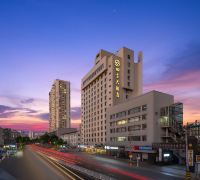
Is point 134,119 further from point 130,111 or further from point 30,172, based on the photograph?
point 30,172

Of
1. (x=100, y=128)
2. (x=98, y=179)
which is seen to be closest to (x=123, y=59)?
(x=100, y=128)

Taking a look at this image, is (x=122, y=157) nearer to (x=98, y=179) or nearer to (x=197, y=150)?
(x=197, y=150)

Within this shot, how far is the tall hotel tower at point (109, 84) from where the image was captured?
148500 mm

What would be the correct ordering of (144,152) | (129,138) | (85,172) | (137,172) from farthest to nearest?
(129,138) → (144,152) → (137,172) → (85,172)

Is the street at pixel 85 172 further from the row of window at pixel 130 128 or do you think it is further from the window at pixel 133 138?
the window at pixel 133 138

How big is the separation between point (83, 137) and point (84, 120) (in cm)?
1122

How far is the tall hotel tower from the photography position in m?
148

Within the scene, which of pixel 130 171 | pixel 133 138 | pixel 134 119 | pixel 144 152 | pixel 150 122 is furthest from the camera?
pixel 134 119

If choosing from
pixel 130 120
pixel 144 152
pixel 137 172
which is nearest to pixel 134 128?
pixel 130 120

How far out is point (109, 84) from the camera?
150 metres

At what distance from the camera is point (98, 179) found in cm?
4359

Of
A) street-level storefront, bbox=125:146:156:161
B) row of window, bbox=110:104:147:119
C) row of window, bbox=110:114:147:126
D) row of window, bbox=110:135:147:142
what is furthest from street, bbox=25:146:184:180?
row of window, bbox=110:104:147:119

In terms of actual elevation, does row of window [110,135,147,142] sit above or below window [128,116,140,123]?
below

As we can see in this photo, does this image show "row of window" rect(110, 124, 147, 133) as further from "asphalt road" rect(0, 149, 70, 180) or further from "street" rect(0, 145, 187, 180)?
"asphalt road" rect(0, 149, 70, 180)
